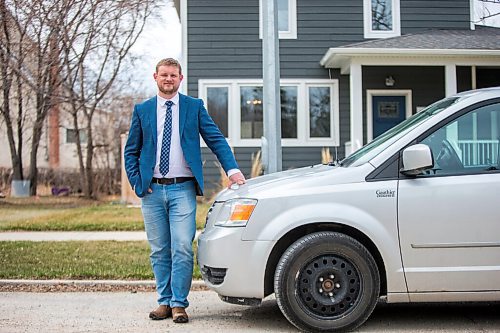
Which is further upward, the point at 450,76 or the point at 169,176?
the point at 450,76

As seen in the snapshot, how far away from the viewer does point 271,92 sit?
8.16 meters

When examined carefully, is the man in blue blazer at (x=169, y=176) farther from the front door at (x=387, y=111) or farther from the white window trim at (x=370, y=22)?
the white window trim at (x=370, y=22)

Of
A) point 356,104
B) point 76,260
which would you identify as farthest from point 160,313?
point 356,104

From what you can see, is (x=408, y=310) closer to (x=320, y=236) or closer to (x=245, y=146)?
(x=320, y=236)

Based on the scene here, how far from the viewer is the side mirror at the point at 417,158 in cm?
489

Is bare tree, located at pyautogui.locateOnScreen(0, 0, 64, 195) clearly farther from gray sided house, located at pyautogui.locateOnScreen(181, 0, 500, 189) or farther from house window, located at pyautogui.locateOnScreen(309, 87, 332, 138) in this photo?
house window, located at pyautogui.locateOnScreen(309, 87, 332, 138)

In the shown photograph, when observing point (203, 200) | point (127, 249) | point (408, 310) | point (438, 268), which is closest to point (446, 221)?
point (438, 268)

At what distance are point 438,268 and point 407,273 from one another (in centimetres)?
23

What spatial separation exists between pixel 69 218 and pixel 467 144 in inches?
372

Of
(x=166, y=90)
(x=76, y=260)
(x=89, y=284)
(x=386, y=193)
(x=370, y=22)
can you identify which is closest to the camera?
(x=386, y=193)

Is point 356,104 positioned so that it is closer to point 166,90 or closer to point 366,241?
point 166,90

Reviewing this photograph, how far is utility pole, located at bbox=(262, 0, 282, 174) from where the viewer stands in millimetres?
8102

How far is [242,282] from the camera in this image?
5066 millimetres

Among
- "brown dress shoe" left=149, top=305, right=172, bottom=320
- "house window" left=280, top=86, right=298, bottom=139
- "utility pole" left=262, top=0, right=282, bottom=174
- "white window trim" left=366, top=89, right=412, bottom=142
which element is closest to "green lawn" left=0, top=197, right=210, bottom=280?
→ "utility pole" left=262, top=0, right=282, bottom=174
